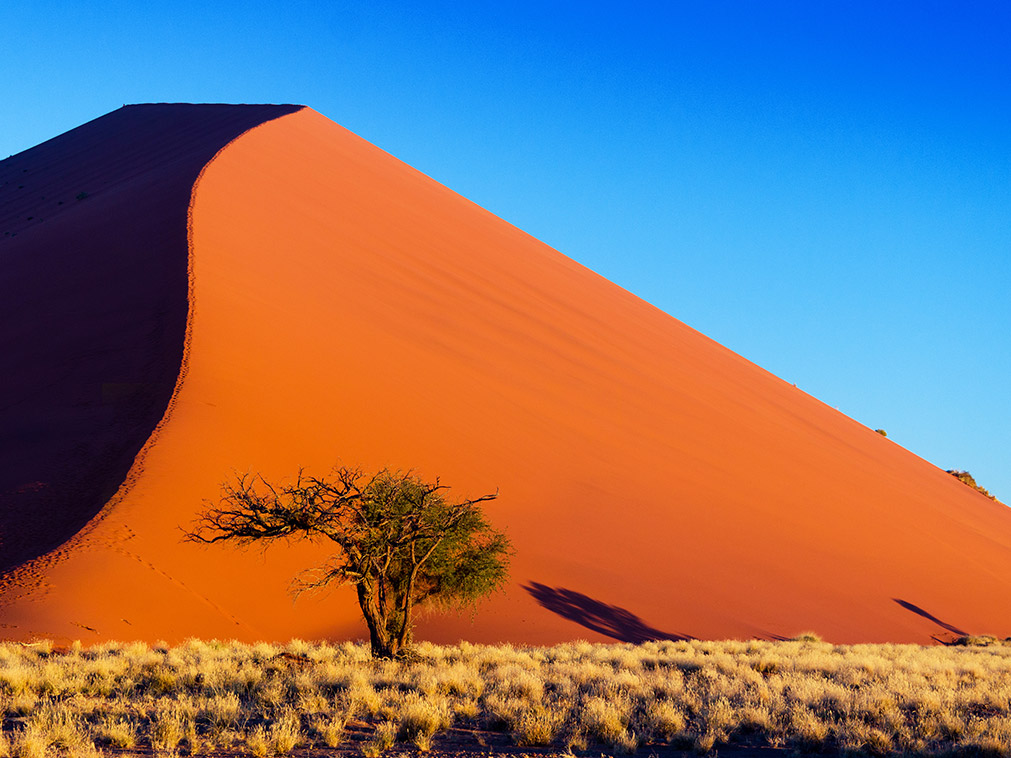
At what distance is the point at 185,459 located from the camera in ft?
52.4

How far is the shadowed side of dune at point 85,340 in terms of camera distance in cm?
1522

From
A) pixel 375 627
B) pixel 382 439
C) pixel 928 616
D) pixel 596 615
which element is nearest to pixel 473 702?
pixel 375 627

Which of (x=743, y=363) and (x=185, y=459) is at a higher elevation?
(x=743, y=363)

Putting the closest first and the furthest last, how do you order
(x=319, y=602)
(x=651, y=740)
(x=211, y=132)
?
(x=651, y=740), (x=319, y=602), (x=211, y=132)

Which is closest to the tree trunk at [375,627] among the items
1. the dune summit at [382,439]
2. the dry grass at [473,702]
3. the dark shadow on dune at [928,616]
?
the dry grass at [473,702]

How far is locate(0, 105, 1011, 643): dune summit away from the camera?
14875mm

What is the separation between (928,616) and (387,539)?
16.2 m

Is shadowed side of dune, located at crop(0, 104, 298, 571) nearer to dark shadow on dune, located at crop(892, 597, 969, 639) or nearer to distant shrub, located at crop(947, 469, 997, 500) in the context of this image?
dark shadow on dune, located at crop(892, 597, 969, 639)

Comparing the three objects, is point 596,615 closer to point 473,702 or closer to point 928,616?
point 473,702

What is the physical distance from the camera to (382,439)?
1933 cm

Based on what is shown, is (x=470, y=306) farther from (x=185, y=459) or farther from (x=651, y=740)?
(x=651, y=740)

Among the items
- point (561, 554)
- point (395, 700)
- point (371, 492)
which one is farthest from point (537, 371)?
point (395, 700)

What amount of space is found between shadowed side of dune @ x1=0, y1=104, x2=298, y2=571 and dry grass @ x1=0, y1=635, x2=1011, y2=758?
436 centimetres

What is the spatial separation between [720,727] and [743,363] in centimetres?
3765
